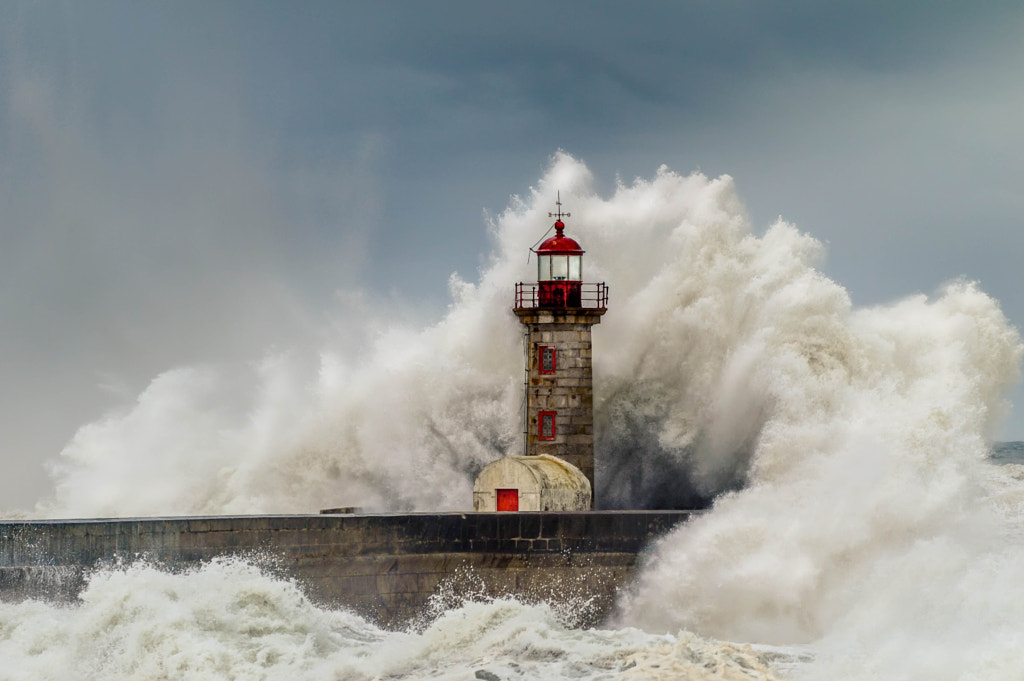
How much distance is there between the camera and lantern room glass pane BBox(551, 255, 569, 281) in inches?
771

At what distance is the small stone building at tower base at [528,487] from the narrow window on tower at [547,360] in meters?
1.48

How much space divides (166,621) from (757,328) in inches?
413

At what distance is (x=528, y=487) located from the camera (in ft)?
57.9

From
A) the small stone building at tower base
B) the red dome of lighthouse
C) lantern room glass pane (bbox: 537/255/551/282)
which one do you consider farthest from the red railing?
the small stone building at tower base

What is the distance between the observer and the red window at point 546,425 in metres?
19.3

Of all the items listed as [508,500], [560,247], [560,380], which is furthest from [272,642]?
[560,247]

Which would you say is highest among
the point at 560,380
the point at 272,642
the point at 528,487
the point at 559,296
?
the point at 559,296

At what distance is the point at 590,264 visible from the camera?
73.1 feet

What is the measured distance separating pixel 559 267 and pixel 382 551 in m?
5.73

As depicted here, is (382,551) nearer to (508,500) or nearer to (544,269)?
(508,500)

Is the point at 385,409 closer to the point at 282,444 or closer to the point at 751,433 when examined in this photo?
the point at 282,444

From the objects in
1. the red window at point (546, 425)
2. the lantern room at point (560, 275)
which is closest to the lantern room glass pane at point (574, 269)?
the lantern room at point (560, 275)

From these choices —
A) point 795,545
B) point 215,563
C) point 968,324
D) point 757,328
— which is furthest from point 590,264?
point 215,563

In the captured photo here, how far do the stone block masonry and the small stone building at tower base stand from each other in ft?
6.29
